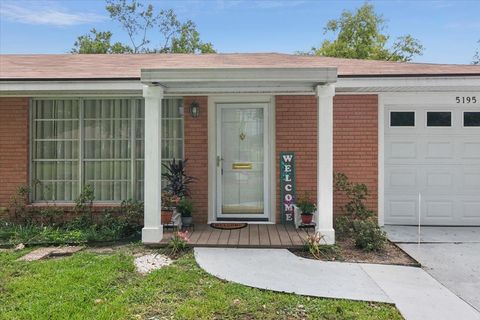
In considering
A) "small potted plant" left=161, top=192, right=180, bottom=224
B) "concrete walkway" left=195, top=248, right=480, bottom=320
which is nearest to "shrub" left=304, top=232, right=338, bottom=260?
"concrete walkway" left=195, top=248, right=480, bottom=320

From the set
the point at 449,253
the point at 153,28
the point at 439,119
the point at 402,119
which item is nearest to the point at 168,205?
the point at 449,253

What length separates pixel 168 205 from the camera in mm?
6941

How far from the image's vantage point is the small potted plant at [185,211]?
713 centimetres

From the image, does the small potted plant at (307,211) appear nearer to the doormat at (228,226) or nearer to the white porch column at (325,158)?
the white porch column at (325,158)

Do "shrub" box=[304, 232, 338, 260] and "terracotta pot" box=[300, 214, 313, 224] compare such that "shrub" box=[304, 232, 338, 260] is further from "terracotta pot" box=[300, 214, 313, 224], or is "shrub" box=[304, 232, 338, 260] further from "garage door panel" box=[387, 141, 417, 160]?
"garage door panel" box=[387, 141, 417, 160]

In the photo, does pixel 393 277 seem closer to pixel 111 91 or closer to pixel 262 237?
pixel 262 237

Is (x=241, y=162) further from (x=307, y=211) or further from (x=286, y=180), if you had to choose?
(x=307, y=211)

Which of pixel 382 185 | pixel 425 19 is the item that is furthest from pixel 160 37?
pixel 382 185

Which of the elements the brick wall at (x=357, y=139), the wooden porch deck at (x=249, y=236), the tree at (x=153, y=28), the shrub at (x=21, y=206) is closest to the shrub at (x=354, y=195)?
the brick wall at (x=357, y=139)

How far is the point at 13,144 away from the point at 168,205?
3.44 metres

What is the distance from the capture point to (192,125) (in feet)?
25.0

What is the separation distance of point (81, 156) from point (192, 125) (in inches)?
90.5

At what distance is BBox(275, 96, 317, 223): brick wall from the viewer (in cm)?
761

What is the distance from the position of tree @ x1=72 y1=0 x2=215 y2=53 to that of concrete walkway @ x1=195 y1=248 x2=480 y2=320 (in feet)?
74.1
